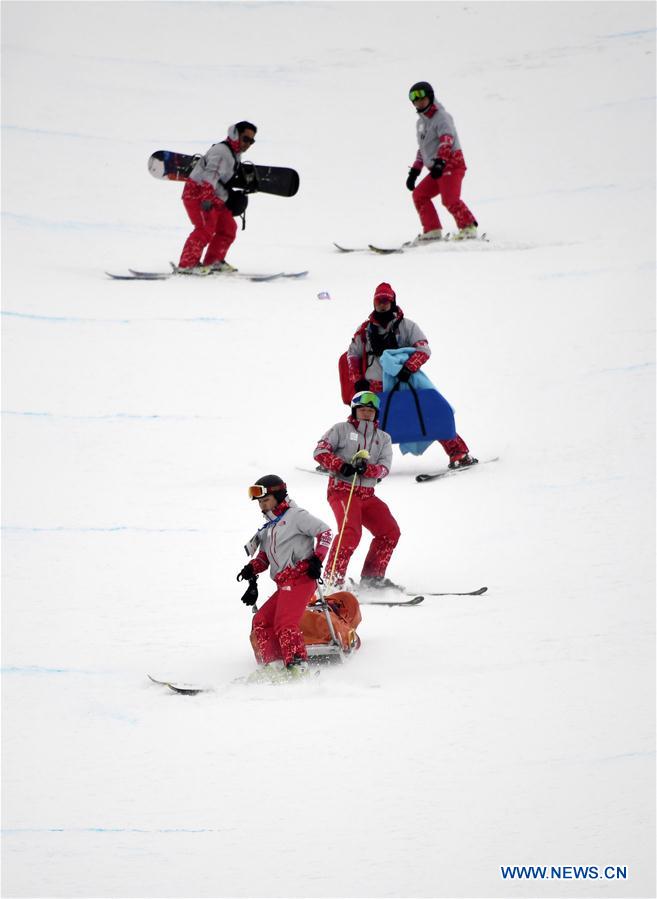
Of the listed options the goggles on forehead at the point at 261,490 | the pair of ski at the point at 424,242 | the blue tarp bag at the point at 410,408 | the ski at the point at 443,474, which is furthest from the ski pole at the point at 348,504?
the pair of ski at the point at 424,242

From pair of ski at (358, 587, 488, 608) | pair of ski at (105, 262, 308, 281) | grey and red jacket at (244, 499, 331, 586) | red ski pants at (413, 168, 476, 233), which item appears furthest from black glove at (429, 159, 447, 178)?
grey and red jacket at (244, 499, 331, 586)

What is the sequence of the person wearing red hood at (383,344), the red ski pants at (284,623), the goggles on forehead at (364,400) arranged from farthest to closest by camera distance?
the person wearing red hood at (383,344)
the goggles on forehead at (364,400)
the red ski pants at (284,623)

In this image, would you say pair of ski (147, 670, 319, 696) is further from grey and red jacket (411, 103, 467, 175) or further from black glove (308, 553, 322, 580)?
grey and red jacket (411, 103, 467, 175)

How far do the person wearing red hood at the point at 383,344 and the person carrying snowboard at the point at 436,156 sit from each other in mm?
3985

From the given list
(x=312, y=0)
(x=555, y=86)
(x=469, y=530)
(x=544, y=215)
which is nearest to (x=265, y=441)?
(x=469, y=530)

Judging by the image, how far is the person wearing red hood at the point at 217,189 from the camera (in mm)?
11914

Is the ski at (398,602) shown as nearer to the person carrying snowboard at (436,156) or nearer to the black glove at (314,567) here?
the black glove at (314,567)

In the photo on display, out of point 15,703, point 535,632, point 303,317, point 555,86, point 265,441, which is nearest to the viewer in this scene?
point 15,703

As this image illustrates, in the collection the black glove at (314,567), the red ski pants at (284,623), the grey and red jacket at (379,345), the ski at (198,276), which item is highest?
the ski at (198,276)

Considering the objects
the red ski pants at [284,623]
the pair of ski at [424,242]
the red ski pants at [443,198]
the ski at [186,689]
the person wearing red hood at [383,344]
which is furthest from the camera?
the pair of ski at [424,242]

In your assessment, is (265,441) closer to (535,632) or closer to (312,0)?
(535,632)

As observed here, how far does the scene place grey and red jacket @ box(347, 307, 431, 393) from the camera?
28.7ft

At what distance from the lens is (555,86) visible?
1883 centimetres

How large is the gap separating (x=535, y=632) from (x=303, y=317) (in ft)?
19.3
